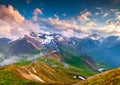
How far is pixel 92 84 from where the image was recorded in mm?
99812

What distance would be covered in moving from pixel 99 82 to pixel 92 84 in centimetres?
308

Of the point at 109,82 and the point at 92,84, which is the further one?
the point at 92,84

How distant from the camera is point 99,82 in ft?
325

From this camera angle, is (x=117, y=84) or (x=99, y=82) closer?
(x=117, y=84)

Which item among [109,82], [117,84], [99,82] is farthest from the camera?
[99,82]

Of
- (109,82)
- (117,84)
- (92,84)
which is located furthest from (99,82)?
(117,84)

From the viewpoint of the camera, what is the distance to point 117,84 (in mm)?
81000

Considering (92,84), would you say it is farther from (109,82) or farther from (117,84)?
(117,84)

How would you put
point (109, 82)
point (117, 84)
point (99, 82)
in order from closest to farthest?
point (117, 84) < point (109, 82) < point (99, 82)

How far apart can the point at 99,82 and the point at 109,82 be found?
448 inches

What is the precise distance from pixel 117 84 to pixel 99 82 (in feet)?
61.1

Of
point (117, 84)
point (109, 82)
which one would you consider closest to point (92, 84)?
point (109, 82)

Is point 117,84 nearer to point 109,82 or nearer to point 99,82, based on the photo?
point 109,82

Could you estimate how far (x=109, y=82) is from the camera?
88125 mm
